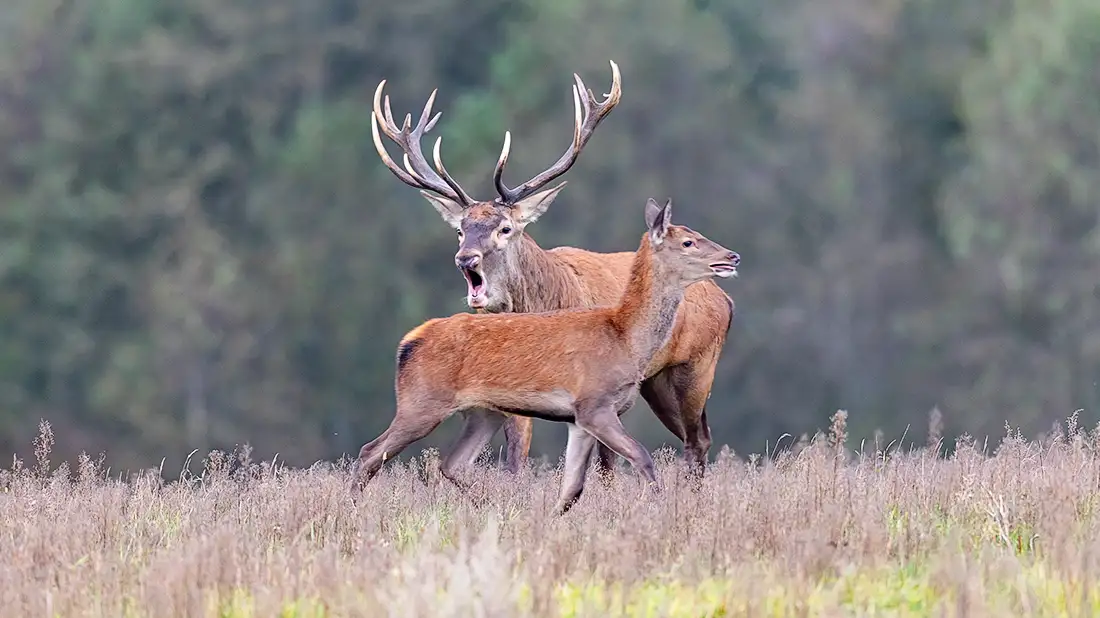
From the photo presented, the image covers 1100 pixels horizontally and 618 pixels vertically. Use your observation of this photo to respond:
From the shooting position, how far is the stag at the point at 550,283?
1073 cm

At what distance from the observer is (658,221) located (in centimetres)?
965

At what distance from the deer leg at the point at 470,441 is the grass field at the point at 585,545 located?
13cm

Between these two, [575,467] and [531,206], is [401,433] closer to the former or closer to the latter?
[575,467]

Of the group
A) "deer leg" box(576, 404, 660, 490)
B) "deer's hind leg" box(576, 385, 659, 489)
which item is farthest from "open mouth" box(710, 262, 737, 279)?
"deer leg" box(576, 404, 660, 490)

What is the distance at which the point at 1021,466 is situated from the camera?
8312 millimetres

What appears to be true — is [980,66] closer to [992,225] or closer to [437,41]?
[992,225]

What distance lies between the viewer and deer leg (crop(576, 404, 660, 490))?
871cm

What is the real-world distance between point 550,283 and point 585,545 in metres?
4.24

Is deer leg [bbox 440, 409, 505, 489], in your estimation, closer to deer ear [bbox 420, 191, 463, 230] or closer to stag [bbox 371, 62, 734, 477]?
stag [bbox 371, 62, 734, 477]

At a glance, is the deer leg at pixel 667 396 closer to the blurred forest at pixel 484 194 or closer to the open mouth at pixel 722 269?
the open mouth at pixel 722 269

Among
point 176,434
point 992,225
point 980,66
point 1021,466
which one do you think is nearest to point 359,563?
point 1021,466

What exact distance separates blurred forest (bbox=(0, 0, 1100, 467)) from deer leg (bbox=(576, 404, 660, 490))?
1791 cm

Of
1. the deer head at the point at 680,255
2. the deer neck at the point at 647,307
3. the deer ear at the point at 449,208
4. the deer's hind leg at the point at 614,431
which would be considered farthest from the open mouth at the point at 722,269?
the deer ear at the point at 449,208

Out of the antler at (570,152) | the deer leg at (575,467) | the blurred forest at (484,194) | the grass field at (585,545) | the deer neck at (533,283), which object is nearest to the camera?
the grass field at (585,545)
